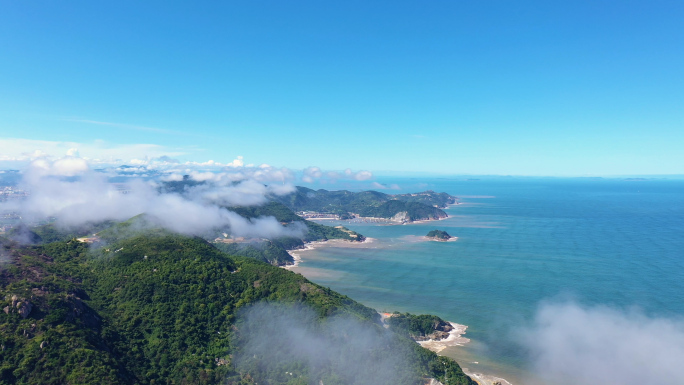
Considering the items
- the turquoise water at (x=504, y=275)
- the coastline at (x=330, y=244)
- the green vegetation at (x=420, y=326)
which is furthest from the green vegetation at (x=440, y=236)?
the green vegetation at (x=420, y=326)

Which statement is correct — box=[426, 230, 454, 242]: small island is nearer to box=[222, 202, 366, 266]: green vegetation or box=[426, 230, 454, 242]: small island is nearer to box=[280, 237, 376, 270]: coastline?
box=[280, 237, 376, 270]: coastline

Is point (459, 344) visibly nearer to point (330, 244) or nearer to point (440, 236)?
point (330, 244)

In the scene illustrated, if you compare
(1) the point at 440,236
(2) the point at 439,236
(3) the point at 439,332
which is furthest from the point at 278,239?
(3) the point at 439,332

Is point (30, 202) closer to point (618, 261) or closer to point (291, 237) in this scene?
point (291, 237)

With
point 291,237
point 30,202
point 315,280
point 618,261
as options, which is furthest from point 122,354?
point 30,202

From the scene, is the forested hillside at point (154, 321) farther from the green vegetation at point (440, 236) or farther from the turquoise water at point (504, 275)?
the green vegetation at point (440, 236)

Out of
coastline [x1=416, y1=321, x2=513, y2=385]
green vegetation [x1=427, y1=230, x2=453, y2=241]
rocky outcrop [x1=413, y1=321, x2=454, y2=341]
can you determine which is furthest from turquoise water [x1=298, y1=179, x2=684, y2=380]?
green vegetation [x1=427, y1=230, x2=453, y2=241]

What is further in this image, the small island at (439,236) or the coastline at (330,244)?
the small island at (439,236)

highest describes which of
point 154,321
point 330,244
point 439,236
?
point 154,321

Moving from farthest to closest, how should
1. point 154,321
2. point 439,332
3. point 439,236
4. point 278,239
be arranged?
point 439,236, point 278,239, point 439,332, point 154,321

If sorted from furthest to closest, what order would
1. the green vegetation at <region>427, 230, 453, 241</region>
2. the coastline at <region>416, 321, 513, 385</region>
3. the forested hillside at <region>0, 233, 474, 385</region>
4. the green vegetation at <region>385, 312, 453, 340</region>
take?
the green vegetation at <region>427, 230, 453, 241</region> < the green vegetation at <region>385, 312, 453, 340</region> < the coastline at <region>416, 321, 513, 385</region> < the forested hillside at <region>0, 233, 474, 385</region>

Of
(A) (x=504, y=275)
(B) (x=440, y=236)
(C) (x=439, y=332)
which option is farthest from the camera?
(B) (x=440, y=236)
